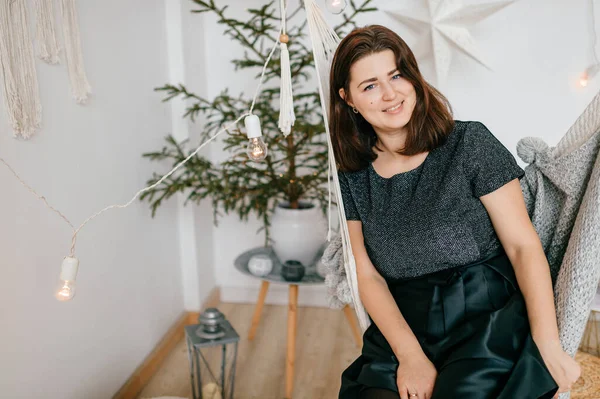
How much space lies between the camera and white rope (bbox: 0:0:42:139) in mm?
1318

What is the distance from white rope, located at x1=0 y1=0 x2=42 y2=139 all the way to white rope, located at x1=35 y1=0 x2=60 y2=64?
0.05 m

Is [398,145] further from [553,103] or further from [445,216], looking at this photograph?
[553,103]

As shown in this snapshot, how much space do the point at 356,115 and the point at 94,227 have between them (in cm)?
89

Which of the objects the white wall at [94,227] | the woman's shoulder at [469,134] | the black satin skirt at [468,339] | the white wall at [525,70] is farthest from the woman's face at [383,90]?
the white wall at [525,70]

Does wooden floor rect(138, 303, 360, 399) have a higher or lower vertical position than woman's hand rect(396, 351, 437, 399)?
lower

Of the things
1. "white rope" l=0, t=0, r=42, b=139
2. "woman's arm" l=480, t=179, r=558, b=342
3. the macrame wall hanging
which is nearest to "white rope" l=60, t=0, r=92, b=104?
the macrame wall hanging

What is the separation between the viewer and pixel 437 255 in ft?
4.25

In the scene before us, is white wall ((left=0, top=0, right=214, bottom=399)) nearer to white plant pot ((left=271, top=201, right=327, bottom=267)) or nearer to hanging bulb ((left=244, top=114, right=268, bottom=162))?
white plant pot ((left=271, top=201, right=327, bottom=267))

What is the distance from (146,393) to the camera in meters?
2.07

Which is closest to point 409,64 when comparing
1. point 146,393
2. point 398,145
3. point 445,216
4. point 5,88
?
point 398,145

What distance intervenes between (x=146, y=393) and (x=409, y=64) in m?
1.51

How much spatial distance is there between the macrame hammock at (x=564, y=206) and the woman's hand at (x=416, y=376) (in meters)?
0.22

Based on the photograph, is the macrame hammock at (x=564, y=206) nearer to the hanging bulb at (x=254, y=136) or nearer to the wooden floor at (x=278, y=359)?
the hanging bulb at (x=254, y=136)

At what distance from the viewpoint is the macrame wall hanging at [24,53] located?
1325mm
